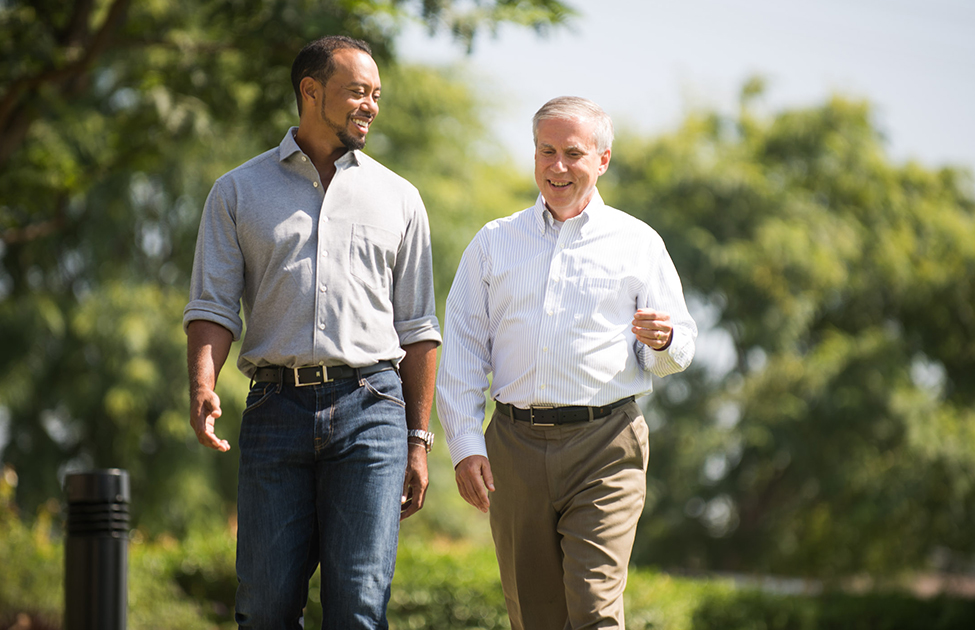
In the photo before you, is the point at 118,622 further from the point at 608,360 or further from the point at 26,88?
the point at 26,88

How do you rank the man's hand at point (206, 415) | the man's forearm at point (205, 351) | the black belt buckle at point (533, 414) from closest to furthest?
1. the man's hand at point (206, 415)
2. the man's forearm at point (205, 351)
3. the black belt buckle at point (533, 414)

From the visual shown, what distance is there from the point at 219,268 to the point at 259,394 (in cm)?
41

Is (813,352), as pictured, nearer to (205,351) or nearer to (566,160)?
(566,160)

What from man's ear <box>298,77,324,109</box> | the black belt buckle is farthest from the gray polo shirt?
the black belt buckle

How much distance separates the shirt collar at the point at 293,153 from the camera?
3.28 m

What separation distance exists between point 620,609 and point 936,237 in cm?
1592

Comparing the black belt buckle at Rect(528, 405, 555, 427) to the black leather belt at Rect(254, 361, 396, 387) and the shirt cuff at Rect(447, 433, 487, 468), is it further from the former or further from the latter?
the black leather belt at Rect(254, 361, 396, 387)

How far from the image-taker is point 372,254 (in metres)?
3.22

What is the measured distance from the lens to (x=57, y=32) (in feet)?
23.2

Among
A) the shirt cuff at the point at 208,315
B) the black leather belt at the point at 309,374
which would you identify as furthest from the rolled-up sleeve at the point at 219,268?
the black leather belt at the point at 309,374

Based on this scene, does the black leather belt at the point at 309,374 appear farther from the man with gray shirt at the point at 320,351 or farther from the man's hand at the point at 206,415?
the man's hand at the point at 206,415

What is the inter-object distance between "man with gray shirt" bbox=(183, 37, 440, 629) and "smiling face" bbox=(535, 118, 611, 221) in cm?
54

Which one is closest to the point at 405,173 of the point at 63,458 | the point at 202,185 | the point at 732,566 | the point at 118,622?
the point at 202,185

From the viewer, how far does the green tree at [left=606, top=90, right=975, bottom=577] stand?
1541 cm
